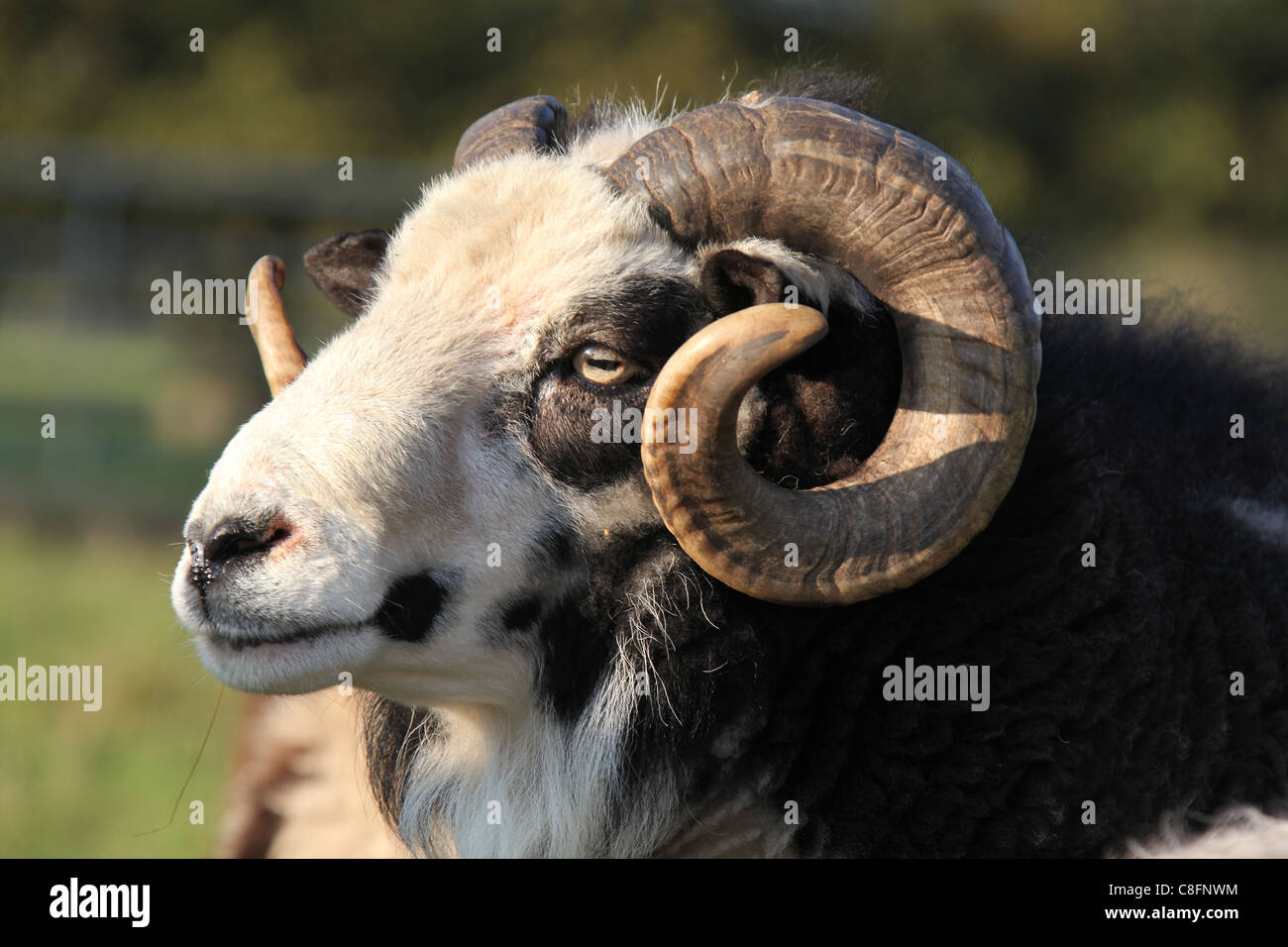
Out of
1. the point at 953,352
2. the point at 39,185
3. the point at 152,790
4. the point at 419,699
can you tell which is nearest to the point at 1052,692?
the point at 953,352

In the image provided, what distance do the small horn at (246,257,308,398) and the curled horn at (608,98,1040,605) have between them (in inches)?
65.1

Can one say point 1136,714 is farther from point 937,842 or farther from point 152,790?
point 152,790

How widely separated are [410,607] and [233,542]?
20.7 inches

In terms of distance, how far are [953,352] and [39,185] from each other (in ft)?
86.2

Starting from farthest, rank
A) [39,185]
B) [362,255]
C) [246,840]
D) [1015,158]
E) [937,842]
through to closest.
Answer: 1. [1015,158]
2. [39,185]
3. [246,840]
4. [362,255]
5. [937,842]

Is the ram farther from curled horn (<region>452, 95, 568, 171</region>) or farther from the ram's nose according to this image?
curled horn (<region>452, 95, 568, 171</region>)

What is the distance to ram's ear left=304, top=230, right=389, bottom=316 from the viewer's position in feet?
16.7

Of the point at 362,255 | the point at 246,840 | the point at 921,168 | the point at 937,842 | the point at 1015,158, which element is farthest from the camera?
the point at 1015,158

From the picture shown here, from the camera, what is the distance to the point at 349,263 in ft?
16.9

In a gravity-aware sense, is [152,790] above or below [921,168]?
below

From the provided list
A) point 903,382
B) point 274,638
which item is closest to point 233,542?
point 274,638

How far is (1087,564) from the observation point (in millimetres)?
4309

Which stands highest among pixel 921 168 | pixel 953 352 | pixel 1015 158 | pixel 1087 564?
pixel 1015 158

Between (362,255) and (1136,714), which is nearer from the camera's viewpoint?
(1136,714)
